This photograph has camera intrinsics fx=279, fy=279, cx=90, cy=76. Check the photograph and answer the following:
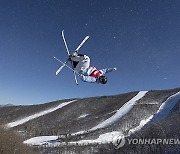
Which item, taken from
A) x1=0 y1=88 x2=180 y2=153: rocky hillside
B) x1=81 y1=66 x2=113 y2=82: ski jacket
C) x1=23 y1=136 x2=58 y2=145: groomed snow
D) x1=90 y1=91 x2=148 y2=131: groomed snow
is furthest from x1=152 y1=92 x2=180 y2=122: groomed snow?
x1=81 y1=66 x2=113 y2=82: ski jacket

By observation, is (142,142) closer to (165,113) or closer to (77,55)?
(77,55)

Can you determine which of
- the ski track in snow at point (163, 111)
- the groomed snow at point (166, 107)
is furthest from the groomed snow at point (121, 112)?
the groomed snow at point (166, 107)

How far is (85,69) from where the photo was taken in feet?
79.5

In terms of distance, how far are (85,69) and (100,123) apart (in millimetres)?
30959

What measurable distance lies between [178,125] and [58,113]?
40416 millimetres

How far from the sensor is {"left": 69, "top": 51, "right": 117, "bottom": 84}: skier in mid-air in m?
23.9

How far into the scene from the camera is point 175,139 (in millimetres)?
29812

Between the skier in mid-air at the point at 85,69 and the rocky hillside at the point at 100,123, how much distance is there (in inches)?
399

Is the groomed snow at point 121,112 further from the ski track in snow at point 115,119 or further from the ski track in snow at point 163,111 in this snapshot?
the ski track in snow at point 163,111

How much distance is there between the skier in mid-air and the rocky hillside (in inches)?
399

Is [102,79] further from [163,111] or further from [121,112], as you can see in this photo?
[121,112]

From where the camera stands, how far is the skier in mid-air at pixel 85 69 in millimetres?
23891

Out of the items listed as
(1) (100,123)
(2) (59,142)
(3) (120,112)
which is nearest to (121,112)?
(3) (120,112)

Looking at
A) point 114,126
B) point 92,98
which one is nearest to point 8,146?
point 114,126
